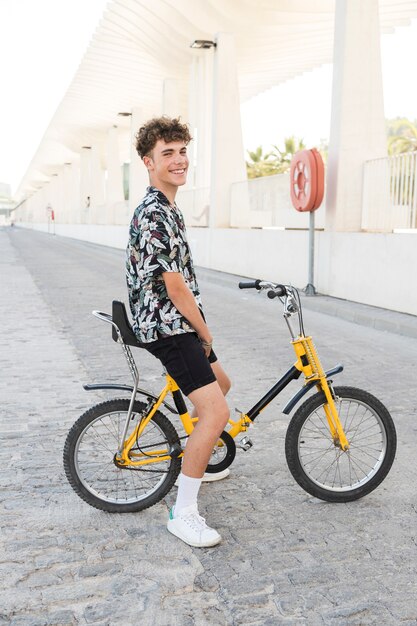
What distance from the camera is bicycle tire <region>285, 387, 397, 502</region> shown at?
11.5 ft

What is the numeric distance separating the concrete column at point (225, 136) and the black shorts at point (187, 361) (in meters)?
17.3

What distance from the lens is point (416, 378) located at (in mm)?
6535

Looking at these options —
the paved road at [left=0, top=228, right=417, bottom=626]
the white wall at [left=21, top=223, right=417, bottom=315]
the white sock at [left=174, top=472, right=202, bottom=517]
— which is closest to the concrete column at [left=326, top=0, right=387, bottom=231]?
the white wall at [left=21, top=223, right=417, bottom=315]

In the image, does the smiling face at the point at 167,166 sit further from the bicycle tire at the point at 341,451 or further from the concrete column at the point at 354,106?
the concrete column at the point at 354,106

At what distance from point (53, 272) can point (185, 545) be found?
1660 cm

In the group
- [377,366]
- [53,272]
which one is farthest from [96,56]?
[377,366]

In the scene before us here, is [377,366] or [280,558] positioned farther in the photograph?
[377,366]

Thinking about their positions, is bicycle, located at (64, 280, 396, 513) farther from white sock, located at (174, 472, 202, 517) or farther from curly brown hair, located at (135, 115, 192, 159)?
curly brown hair, located at (135, 115, 192, 159)

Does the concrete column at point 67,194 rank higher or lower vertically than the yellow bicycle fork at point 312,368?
higher

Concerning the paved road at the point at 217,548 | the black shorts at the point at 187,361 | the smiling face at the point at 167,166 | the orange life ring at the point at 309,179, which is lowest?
the paved road at the point at 217,548

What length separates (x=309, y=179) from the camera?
12812 millimetres

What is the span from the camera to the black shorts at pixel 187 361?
3105mm

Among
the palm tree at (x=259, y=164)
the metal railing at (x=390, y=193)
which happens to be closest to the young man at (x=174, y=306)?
the metal railing at (x=390, y=193)

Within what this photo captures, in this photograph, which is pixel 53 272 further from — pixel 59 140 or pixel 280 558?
pixel 59 140
